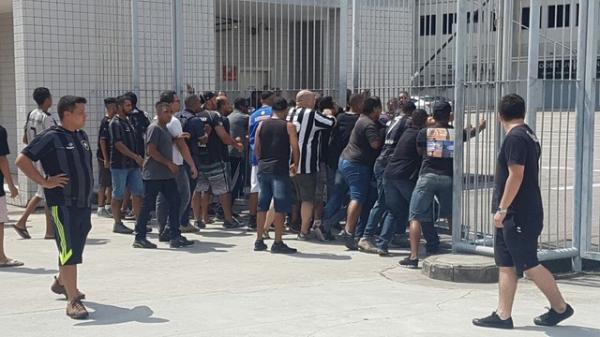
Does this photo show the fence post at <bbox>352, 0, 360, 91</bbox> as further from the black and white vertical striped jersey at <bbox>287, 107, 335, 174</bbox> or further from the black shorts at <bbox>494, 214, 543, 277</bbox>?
the black shorts at <bbox>494, 214, 543, 277</bbox>

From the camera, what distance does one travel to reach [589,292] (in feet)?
24.2

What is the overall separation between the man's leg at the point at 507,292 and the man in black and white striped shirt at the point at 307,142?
3.96 m

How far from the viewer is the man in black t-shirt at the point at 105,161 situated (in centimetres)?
1076

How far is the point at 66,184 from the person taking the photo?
21.0 feet

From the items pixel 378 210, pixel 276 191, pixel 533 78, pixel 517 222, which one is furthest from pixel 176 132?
pixel 517 222

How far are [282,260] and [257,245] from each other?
65cm

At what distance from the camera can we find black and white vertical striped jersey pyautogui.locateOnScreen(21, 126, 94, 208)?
6.41m

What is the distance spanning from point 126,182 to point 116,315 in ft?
14.5

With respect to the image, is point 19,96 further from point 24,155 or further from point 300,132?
point 24,155

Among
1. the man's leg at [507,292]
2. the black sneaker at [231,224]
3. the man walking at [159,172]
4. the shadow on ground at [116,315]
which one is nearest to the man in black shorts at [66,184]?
the shadow on ground at [116,315]

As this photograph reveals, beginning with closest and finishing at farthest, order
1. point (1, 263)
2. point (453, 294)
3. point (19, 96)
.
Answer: point (453, 294)
point (1, 263)
point (19, 96)

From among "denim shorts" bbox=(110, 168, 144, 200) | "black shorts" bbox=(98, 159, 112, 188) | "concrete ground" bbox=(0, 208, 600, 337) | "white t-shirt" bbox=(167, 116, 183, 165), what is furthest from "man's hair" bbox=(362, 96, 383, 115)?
"black shorts" bbox=(98, 159, 112, 188)

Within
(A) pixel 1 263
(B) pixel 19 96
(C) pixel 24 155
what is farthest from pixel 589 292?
(B) pixel 19 96

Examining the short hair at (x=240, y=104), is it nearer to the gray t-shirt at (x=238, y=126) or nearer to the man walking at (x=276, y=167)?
the gray t-shirt at (x=238, y=126)
